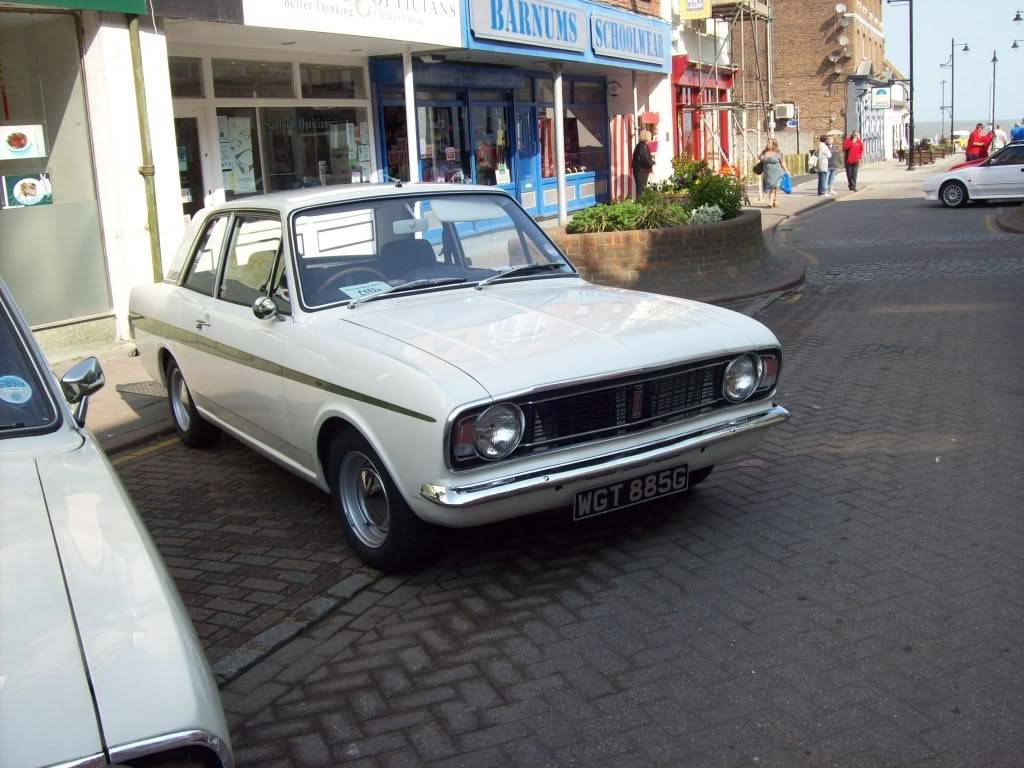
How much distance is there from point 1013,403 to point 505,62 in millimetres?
14249

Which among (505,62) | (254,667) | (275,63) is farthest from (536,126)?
(254,667)

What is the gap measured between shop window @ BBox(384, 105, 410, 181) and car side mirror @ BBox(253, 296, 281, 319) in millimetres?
11886

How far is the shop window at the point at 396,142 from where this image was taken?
16719 mm

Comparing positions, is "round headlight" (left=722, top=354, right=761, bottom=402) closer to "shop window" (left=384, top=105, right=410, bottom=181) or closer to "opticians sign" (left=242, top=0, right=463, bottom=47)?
"opticians sign" (left=242, top=0, right=463, bottom=47)

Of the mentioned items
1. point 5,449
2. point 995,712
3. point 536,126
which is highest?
point 536,126

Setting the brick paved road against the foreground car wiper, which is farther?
the foreground car wiper

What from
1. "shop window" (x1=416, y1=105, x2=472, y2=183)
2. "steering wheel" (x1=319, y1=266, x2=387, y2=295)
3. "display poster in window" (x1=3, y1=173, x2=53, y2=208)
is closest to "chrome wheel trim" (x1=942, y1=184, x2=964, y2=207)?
"shop window" (x1=416, y1=105, x2=472, y2=183)

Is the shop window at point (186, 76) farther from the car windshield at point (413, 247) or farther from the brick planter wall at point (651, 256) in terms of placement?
the car windshield at point (413, 247)

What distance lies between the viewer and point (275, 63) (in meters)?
14.4

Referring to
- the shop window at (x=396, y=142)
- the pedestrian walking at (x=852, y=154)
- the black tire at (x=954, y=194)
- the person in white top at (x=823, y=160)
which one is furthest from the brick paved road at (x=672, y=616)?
the pedestrian walking at (x=852, y=154)

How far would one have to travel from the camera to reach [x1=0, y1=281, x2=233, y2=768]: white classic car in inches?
78.5

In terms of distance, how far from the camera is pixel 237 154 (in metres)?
13.7

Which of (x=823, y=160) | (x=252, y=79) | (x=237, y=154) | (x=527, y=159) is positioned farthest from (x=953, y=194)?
(x=237, y=154)

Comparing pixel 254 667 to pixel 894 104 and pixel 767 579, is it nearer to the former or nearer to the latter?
pixel 767 579
